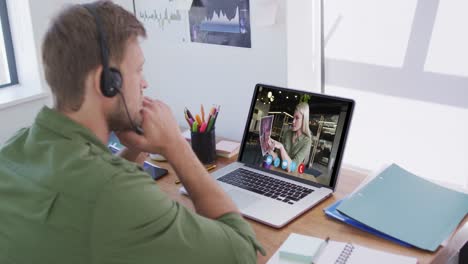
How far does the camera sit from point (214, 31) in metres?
1.80

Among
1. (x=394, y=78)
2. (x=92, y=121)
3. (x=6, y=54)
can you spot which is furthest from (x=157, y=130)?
(x=6, y=54)

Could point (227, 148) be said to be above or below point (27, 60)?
below

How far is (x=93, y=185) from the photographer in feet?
Result: 2.87

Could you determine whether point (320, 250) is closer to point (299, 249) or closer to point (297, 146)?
point (299, 249)

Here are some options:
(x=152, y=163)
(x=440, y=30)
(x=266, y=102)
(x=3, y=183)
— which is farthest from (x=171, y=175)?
(x=440, y=30)

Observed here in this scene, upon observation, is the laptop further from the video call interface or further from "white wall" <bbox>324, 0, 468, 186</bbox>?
"white wall" <bbox>324, 0, 468, 186</bbox>

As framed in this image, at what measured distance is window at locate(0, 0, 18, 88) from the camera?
2238 millimetres

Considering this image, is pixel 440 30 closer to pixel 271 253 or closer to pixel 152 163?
pixel 271 253

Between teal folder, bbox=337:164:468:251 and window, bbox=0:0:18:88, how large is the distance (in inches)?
65.3

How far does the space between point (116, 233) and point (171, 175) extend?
0.72m

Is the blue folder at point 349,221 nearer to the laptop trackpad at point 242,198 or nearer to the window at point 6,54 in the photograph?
the laptop trackpad at point 242,198

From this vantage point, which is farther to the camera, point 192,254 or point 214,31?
point 214,31

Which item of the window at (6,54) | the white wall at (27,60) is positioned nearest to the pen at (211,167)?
the white wall at (27,60)

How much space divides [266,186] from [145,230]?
60cm
